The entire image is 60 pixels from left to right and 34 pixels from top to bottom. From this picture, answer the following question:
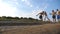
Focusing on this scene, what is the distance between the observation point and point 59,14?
62.3 feet

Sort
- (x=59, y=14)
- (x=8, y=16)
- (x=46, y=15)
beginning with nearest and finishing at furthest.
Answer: (x=59, y=14) → (x=46, y=15) → (x=8, y=16)

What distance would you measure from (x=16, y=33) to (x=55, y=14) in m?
10.2

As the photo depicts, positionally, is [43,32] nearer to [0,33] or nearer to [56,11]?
[0,33]

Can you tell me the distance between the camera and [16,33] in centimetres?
984

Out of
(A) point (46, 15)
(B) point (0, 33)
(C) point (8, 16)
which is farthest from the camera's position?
(C) point (8, 16)

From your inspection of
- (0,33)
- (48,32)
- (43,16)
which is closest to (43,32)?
(48,32)

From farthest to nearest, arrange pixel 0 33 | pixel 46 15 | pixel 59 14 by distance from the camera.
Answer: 1. pixel 46 15
2. pixel 59 14
3. pixel 0 33

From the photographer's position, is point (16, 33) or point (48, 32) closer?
point (16, 33)

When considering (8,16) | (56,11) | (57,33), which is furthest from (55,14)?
(57,33)

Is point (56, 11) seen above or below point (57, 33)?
above

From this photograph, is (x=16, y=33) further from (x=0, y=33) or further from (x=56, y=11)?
(x=56, y=11)

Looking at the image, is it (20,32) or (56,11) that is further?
(56,11)

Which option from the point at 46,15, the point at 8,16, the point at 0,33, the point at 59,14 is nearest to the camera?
the point at 0,33

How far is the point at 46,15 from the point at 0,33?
11159 mm
